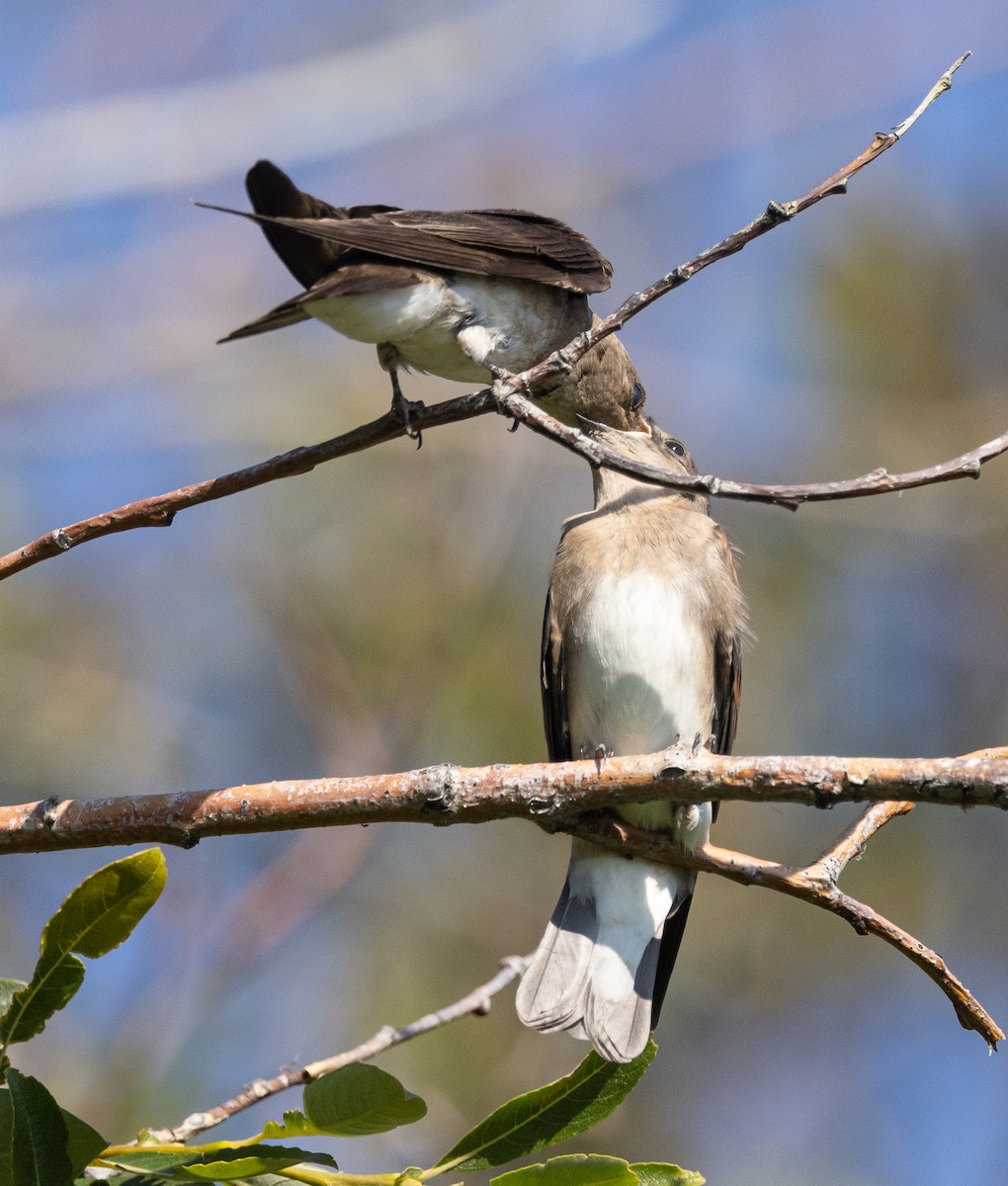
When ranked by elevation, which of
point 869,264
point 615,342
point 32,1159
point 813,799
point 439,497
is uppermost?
point 869,264

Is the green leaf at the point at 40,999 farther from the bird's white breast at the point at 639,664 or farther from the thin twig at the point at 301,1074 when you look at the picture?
the bird's white breast at the point at 639,664

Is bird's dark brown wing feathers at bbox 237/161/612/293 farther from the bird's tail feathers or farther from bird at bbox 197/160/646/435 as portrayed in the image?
the bird's tail feathers

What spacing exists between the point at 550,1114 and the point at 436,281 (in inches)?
124

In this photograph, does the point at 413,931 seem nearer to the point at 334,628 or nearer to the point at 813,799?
the point at 334,628

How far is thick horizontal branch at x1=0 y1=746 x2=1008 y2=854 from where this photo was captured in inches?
113

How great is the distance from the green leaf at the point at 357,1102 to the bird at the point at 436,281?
2.40 m

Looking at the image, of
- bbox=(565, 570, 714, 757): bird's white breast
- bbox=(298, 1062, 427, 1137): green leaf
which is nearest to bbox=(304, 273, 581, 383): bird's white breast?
bbox=(565, 570, 714, 757): bird's white breast

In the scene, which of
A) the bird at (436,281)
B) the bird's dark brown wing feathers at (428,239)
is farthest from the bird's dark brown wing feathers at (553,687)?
the bird's dark brown wing feathers at (428,239)

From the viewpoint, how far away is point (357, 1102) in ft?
8.56

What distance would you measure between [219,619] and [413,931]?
3.07 metres

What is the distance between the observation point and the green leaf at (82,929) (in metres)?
2.51

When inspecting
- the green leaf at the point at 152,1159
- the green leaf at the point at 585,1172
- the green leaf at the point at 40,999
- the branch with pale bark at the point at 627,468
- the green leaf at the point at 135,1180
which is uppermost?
the branch with pale bark at the point at 627,468

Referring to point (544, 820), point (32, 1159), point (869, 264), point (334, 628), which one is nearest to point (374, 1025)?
point (334, 628)

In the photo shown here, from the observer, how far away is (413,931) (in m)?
9.55
